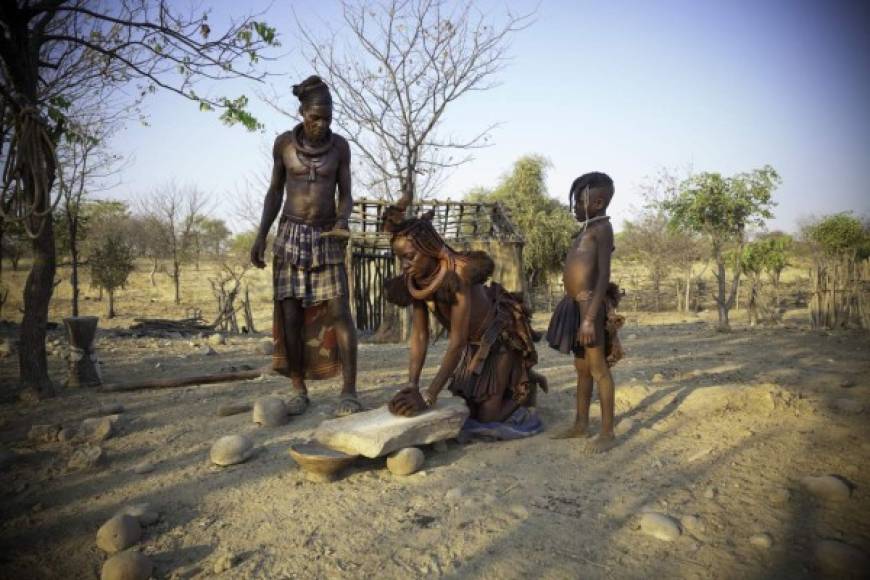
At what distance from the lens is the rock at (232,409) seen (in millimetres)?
3738

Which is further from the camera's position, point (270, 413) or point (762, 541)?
point (270, 413)

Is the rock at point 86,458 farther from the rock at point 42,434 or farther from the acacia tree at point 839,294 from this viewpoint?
the acacia tree at point 839,294

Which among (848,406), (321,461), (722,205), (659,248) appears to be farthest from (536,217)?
(321,461)

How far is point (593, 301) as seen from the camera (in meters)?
2.89

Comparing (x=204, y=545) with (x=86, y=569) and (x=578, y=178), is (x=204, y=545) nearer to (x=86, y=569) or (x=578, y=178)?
(x=86, y=569)

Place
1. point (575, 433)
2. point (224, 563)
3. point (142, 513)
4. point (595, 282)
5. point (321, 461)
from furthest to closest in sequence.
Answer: point (575, 433) → point (595, 282) → point (321, 461) → point (142, 513) → point (224, 563)

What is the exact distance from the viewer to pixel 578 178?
10.00ft

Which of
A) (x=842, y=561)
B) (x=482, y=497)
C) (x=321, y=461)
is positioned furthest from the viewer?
(x=321, y=461)

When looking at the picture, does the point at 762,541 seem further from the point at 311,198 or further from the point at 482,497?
the point at 311,198

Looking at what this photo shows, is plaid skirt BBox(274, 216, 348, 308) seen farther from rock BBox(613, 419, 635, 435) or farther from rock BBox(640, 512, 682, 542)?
rock BBox(640, 512, 682, 542)

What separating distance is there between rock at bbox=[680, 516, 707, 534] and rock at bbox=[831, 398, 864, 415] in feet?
6.68

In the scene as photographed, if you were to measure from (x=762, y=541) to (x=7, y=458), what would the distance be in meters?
3.83

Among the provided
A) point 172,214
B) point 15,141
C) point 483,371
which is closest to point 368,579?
point 483,371

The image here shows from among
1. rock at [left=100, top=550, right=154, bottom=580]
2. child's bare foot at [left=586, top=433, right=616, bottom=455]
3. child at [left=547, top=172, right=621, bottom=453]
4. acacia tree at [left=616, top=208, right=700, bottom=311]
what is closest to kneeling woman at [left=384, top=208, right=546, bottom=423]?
child at [left=547, top=172, right=621, bottom=453]
